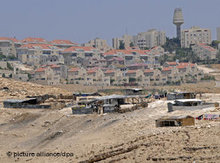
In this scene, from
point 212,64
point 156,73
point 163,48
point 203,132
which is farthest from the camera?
point 163,48

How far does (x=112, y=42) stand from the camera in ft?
546

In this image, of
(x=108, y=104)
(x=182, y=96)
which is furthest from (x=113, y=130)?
(x=182, y=96)

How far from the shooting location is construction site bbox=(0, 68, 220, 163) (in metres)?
24.3

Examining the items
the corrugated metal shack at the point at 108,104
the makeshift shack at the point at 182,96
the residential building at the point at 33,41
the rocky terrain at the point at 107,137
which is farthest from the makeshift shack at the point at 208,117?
the residential building at the point at 33,41

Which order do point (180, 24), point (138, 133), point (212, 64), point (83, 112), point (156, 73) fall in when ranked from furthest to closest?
point (180, 24), point (212, 64), point (156, 73), point (83, 112), point (138, 133)

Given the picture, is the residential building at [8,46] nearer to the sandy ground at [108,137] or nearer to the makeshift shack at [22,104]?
the makeshift shack at [22,104]

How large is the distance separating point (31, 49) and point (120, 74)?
79.5ft

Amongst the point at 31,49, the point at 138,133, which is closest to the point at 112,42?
the point at 31,49

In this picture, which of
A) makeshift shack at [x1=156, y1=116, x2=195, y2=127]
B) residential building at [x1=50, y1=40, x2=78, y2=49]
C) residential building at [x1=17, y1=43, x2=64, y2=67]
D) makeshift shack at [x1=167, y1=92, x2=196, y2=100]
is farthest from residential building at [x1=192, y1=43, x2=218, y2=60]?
makeshift shack at [x1=156, y1=116, x2=195, y2=127]

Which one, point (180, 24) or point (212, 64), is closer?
point (212, 64)

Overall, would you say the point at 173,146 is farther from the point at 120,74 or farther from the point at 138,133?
the point at 120,74

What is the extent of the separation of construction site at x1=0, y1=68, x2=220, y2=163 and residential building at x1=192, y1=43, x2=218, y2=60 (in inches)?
3272

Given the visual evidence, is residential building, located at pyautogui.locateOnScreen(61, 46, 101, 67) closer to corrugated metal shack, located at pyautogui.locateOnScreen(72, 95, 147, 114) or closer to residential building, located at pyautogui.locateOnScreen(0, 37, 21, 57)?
residential building, located at pyautogui.locateOnScreen(0, 37, 21, 57)

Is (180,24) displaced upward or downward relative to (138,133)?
upward
